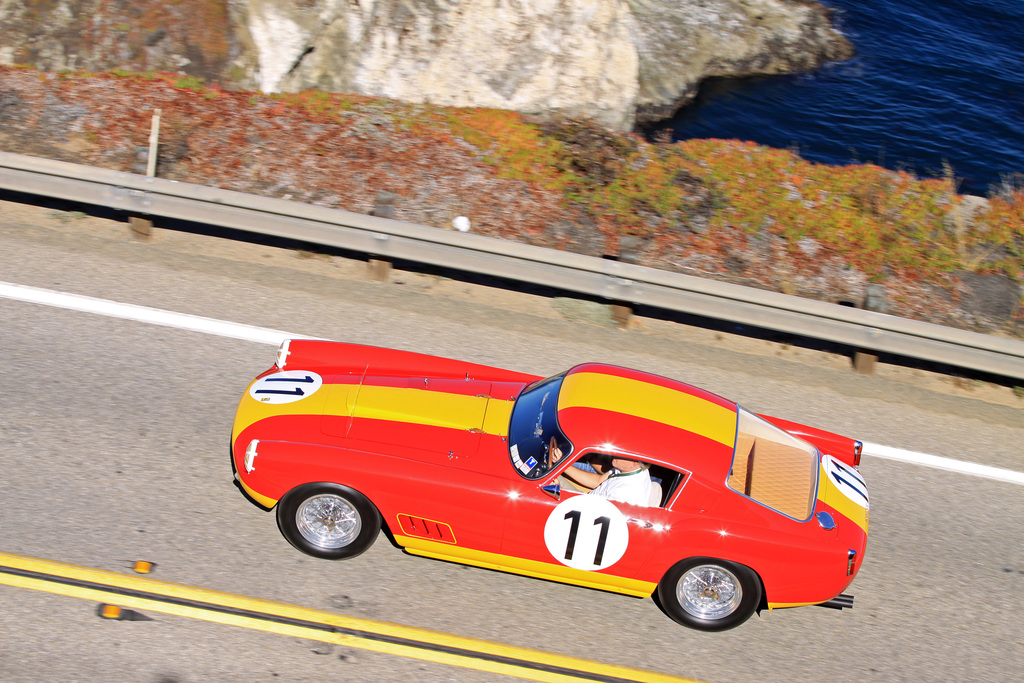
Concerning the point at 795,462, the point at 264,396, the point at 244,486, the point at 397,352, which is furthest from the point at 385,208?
the point at 795,462

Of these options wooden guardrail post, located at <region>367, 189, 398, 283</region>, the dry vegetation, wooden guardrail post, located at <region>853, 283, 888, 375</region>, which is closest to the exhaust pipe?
wooden guardrail post, located at <region>853, 283, 888, 375</region>

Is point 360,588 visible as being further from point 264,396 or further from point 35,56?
point 35,56

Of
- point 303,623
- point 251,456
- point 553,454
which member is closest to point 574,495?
point 553,454

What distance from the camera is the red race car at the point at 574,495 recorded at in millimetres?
5195

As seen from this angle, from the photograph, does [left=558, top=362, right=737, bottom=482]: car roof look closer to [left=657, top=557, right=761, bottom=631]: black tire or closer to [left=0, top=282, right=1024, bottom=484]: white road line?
[left=657, top=557, right=761, bottom=631]: black tire

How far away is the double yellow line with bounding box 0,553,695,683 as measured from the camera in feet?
16.1

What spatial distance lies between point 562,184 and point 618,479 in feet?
19.1

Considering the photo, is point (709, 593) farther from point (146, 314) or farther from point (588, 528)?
point (146, 314)

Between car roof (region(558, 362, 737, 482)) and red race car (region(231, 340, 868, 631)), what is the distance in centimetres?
1

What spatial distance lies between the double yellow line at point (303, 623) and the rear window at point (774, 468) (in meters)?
1.28

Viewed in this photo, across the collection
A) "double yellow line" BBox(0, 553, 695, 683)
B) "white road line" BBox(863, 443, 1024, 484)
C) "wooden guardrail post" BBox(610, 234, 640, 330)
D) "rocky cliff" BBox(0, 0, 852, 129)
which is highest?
"rocky cliff" BBox(0, 0, 852, 129)

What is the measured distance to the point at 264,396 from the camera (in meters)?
5.71

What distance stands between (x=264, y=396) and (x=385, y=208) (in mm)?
3403

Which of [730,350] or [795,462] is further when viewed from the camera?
[730,350]
